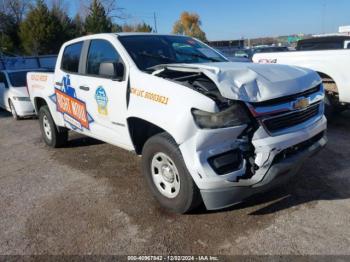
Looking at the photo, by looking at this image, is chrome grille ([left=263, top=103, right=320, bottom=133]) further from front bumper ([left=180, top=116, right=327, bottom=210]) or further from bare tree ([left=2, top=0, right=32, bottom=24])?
bare tree ([left=2, top=0, right=32, bottom=24])

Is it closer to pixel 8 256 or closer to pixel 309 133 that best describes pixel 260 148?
pixel 309 133

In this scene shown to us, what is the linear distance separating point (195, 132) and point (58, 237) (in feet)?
5.59

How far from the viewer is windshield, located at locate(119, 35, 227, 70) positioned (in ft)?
14.0

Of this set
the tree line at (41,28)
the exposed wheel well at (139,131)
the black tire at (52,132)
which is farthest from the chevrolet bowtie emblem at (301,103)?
the tree line at (41,28)

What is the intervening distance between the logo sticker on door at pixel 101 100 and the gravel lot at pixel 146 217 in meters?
0.99

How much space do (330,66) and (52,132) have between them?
203 inches

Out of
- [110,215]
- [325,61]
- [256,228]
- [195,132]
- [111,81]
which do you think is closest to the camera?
[195,132]

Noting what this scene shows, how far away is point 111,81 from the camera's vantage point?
4191 millimetres

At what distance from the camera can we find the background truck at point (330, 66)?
620 cm

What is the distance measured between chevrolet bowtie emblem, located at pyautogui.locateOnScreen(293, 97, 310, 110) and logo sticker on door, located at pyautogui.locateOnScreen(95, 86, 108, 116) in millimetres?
2223

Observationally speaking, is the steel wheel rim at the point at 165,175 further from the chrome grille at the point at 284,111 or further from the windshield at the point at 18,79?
the windshield at the point at 18,79

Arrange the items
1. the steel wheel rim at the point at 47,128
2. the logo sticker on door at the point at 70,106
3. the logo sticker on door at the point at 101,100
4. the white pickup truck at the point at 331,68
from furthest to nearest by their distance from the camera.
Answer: the steel wheel rim at the point at 47,128
the white pickup truck at the point at 331,68
the logo sticker on door at the point at 70,106
the logo sticker on door at the point at 101,100

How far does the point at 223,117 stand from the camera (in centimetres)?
306

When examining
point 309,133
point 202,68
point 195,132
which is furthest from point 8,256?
point 309,133
